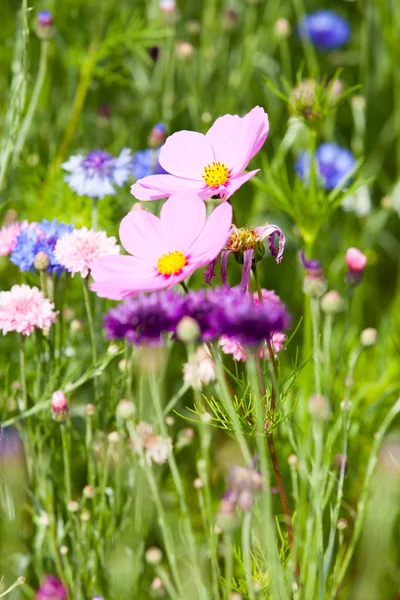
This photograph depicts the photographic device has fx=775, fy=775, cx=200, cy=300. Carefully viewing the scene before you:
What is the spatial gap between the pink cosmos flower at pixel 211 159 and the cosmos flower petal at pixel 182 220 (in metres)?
0.02

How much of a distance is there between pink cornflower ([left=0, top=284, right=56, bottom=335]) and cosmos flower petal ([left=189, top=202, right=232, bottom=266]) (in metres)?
0.19

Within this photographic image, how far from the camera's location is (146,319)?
0.48 m

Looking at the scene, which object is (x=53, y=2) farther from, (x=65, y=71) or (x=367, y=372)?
(x=367, y=372)

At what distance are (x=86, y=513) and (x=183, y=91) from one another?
921 millimetres

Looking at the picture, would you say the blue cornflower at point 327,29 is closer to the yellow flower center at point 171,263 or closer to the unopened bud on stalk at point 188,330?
the yellow flower center at point 171,263

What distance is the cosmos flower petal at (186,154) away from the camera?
641mm

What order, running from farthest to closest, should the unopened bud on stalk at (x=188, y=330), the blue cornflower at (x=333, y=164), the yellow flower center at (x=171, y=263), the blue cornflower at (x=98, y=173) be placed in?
the blue cornflower at (x=333, y=164)
the blue cornflower at (x=98, y=173)
the yellow flower center at (x=171, y=263)
the unopened bud on stalk at (x=188, y=330)

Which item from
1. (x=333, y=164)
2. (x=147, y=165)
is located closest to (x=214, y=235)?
(x=147, y=165)

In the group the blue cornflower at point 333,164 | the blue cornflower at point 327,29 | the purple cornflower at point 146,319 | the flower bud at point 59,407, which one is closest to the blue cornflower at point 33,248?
the flower bud at point 59,407

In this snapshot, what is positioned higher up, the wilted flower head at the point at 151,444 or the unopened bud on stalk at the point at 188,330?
the unopened bud on stalk at the point at 188,330

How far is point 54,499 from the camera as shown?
815 millimetres

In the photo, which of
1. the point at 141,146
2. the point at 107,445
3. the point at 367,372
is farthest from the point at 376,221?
the point at 107,445

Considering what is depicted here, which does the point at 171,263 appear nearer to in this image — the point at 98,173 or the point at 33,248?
the point at 33,248

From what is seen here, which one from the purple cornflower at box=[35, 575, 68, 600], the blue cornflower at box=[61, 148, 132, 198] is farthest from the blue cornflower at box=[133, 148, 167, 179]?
the purple cornflower at box=[35, 575, 68, 600]
